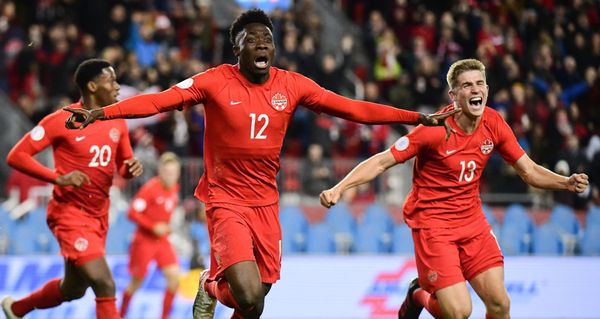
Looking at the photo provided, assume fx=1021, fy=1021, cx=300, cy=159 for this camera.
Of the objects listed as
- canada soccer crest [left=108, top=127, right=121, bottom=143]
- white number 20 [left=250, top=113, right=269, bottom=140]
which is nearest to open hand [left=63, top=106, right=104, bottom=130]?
white number 20 [left=250, top=113, right=269, bottom=140]

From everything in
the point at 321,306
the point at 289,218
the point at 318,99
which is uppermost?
the point at 318,99

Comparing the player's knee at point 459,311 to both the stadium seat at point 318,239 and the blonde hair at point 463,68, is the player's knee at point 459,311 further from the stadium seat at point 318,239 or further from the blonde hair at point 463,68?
the stadium seat at point 318,239

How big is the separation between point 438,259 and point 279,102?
68.6 inches

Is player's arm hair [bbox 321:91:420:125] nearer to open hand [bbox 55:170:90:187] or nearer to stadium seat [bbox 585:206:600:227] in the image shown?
open hand [bbox 55:170:90:187]

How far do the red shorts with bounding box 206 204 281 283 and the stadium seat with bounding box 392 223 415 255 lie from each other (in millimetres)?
6624

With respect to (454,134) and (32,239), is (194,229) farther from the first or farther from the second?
(454,134)

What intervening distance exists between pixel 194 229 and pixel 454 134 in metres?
6.45

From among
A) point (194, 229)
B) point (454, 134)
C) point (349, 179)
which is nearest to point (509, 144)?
point (454, 134)

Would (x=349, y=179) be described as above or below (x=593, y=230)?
above

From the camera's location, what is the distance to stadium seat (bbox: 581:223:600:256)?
13453 millimetres

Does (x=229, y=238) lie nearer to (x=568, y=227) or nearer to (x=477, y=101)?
(x=477, y=101)

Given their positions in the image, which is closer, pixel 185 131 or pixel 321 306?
pixel 321 306

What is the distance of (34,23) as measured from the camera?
55.8ft

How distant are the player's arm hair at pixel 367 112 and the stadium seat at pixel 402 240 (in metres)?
6.71
